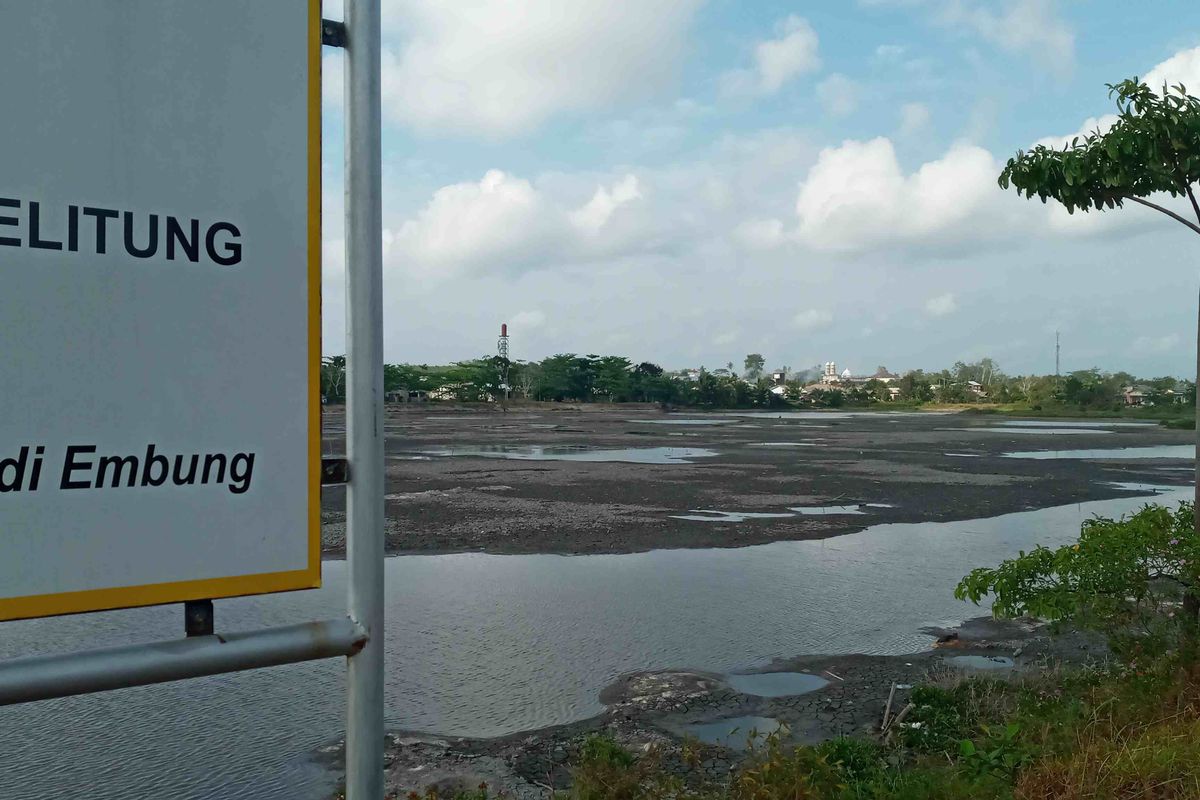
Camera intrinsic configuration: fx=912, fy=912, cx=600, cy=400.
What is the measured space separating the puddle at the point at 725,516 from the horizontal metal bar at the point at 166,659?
12422 mm

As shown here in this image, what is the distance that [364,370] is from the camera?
174 centimetres

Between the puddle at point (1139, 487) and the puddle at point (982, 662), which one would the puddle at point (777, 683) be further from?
the puddle at point (1139, 487)

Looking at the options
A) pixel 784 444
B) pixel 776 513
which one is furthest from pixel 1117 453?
pixel 776 513

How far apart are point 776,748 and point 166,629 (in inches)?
208

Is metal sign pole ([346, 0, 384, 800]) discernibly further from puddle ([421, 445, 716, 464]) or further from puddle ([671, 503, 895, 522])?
puddle ([421, 445, 716, 464])

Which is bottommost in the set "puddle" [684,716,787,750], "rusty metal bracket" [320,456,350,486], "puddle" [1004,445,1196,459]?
"puddle" [1004,445,1196,459]

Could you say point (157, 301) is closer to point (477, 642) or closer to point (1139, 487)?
point (477, 642)

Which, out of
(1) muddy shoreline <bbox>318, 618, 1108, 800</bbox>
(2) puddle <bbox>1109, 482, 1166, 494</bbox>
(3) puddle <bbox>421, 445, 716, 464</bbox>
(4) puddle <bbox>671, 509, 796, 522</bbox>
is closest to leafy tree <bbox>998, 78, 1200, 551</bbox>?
(1) muddy shoreline <bbox>318, 618, 1108, 800</bbox>

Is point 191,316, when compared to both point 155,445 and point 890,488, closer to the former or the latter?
point 155,445

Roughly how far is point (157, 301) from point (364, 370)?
37 centimetres

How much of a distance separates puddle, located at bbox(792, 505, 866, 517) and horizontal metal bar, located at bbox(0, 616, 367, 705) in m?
13.6

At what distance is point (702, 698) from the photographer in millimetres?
5961

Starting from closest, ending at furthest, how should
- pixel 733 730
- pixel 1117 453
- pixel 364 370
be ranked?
1. pixel 364 370
2. pixel 733 730
3. pixel 1117 453

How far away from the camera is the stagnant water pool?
4.87 metres
